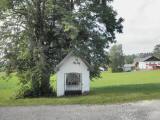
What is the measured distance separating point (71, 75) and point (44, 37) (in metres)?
3.86

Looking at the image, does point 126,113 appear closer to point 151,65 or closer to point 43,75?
point 43,75

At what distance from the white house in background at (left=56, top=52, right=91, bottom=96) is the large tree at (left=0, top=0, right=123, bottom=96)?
68cm

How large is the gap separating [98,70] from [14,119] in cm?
1640

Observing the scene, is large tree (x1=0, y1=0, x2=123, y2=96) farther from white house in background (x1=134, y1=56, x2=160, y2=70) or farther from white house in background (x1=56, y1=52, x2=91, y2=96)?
white house in background (x1=134, y1=56, x2=160, y2=70)

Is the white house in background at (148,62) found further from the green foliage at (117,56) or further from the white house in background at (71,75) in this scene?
the white house in background at (71,75)

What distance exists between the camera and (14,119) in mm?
18562

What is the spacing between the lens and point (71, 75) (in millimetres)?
33781

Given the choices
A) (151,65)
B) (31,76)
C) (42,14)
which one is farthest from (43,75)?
(151,65)

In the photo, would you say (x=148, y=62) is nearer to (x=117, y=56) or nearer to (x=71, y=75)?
(x=117, y=56)

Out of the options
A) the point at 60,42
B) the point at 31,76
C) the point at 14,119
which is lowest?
the point at 14,119

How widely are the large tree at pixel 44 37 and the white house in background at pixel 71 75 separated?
0.68 meters

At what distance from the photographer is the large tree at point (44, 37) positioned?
32.3 metres

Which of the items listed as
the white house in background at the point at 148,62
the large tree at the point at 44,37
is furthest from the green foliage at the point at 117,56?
the large tree at the point at 44,37

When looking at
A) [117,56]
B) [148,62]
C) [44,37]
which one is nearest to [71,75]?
[44,37]
